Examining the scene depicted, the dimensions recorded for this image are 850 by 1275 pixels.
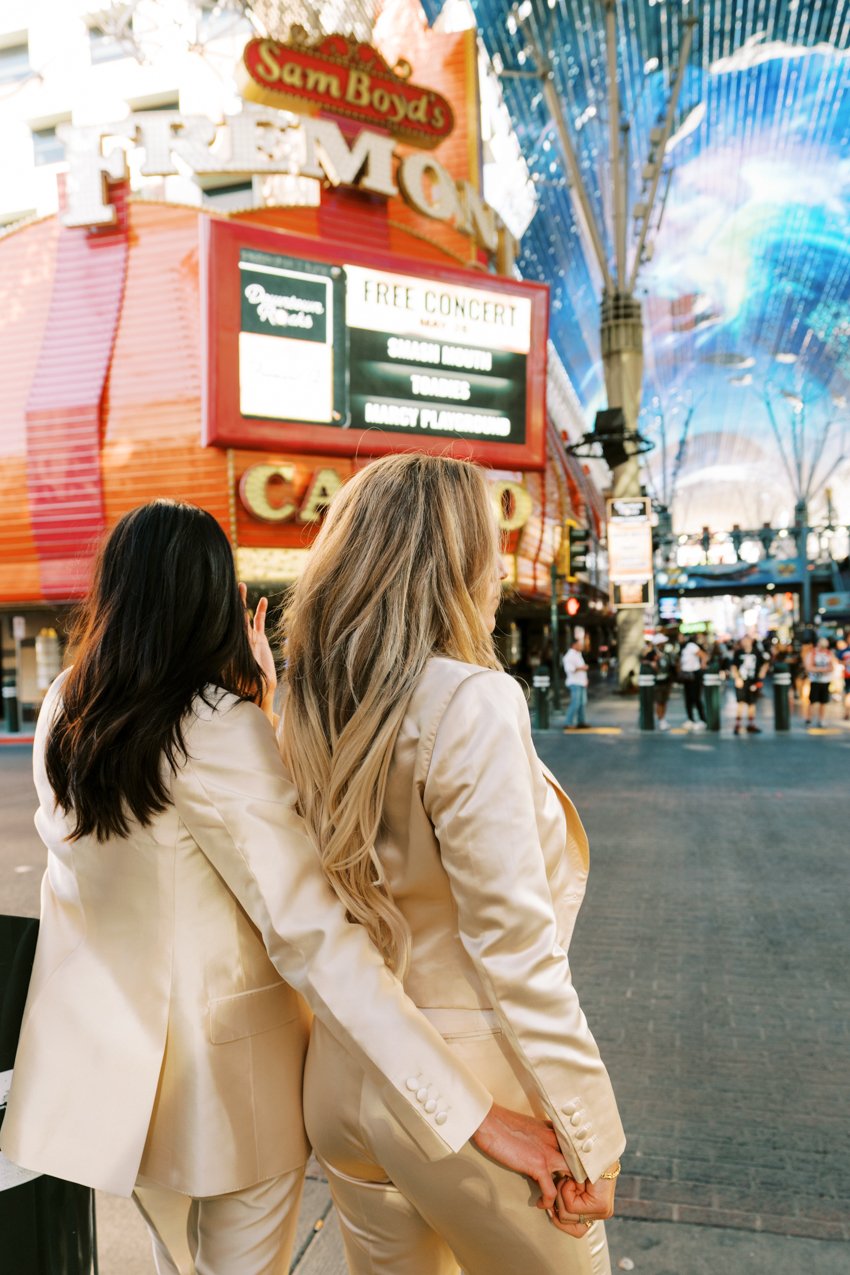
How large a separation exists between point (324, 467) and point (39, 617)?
11762 millimetres

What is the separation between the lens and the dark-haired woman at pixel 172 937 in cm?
152

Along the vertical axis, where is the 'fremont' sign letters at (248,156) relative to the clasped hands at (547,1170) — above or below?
above

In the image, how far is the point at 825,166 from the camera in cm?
Answer: 3484

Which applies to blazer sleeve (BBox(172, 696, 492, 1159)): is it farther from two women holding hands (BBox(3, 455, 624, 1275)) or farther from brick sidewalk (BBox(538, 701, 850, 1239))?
brick sidewalk (BBox(538, 701, 850, 1239))

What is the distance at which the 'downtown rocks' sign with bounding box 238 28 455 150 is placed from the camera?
16.9 metres

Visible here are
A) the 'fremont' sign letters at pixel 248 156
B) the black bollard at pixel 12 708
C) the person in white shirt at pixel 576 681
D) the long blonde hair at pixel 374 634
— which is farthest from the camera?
the black bollard at pixel 12 708

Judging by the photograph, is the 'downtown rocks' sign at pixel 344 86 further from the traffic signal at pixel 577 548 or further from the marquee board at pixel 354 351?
the traffic signal at pixel 577 548

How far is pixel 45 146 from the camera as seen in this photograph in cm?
3297

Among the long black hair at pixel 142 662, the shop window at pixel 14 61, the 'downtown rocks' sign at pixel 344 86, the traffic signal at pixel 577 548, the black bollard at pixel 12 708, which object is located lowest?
the black bollard at pixel 12 708

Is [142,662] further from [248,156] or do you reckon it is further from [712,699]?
[248,156]

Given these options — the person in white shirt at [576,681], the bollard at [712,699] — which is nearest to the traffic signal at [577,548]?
the person in white shirt at [576,681]

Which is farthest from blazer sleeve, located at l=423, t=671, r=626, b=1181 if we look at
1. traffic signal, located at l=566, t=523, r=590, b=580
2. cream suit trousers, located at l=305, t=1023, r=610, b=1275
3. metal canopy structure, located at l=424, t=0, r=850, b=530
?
metal canopy structure, located at l=424, t=0, r=850, b=530

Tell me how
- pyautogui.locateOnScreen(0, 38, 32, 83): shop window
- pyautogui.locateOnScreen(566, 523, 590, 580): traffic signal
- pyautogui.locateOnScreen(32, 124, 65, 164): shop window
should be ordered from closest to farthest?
→ pyautogui.locateOnScreen(566, 523, 590, 580): traffic signal < pyautogui.locateOnScreen(32, 124, 65, 164): shop window < pyautogui.locateOnScreen(0, 38, 32, 83): shop window

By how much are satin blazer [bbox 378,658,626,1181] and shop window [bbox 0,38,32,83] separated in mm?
40423
